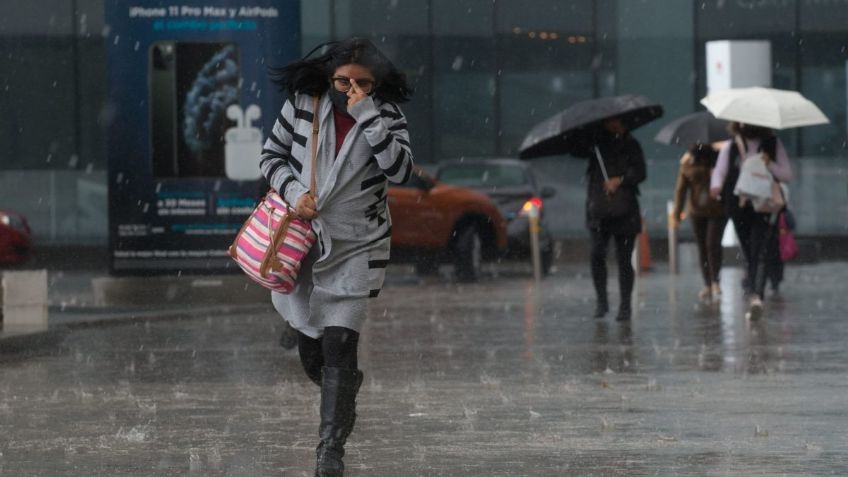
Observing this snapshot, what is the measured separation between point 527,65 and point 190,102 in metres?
17.3

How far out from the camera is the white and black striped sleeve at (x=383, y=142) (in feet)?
23.5

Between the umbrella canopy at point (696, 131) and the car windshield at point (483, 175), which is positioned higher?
the umbrella canopy at point (696, 131)

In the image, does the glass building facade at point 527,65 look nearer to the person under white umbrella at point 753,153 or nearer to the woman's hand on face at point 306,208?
the person under white umbrella at point 753,153

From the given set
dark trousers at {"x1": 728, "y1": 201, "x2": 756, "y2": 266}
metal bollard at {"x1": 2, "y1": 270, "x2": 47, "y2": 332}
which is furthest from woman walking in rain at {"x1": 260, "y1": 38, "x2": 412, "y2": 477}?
dark trousers at {"x1": 728, "y1": 201, "x2": 756, "y2": 266}

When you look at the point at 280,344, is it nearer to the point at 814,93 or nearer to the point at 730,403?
the point at 730,403

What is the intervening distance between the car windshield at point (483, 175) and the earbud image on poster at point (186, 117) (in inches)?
243

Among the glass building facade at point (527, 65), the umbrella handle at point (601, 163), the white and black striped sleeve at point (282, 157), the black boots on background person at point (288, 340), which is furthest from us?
the glass building facade at point (527, 65)

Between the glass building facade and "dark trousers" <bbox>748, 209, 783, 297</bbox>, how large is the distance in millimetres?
17822

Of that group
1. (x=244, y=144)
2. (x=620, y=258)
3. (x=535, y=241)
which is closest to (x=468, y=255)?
(x=535, y=241)

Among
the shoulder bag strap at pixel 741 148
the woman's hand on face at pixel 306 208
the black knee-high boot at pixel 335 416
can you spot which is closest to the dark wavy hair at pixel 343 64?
the woman's hand on face at pixel 306 208

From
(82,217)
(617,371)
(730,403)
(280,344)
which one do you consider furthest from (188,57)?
(82,217)

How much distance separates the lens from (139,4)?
17.9m

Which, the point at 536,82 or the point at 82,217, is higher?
the point at 536,82

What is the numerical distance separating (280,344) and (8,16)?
2301 centimetres
